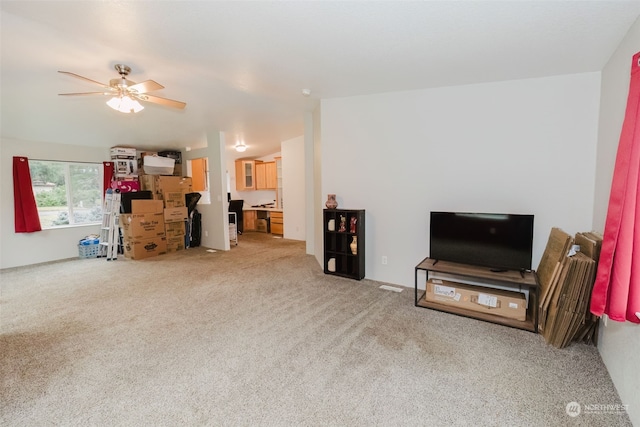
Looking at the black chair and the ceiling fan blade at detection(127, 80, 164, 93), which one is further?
the black chair

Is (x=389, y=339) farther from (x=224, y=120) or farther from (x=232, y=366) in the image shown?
(x=224, y=120)

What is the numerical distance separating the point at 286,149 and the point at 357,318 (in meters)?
4.94

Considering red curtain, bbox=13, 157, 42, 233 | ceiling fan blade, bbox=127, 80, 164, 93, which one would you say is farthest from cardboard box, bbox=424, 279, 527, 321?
red curtain, bbox=13, 157, 42, 233

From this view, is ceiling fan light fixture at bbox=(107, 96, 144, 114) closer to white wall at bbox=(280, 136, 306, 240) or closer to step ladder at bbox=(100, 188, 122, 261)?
step ladder at bbox=(100, 188, 122, 261)

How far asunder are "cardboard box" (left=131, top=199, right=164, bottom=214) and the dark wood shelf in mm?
5141

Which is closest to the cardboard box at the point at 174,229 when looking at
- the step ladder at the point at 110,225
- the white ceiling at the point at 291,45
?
the step ladder at the point at 110,225

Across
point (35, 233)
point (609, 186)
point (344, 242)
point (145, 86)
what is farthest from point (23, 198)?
point (609, 186)

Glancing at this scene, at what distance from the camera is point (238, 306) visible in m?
3.03

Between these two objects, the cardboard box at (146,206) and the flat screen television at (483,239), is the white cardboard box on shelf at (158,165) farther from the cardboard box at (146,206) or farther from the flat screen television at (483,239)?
the flat screen television at (483,239)

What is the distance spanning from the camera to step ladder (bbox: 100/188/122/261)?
17.4 ft

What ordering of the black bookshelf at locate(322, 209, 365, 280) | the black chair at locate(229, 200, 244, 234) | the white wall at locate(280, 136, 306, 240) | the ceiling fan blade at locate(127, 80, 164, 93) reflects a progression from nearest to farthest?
the ceiling fan blade at locate(127, 80, 164, 93) → the black bookshelf at locate(322, 209, 365, 280) → the white wall at locate(280, 136, 306, 240) → the black chair at locate(229, 200, 244, 234)

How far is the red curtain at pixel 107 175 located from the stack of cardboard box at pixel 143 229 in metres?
1.00

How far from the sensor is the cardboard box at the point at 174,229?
5789 millimetres

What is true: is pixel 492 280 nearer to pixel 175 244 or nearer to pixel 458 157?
pixel 458 157
